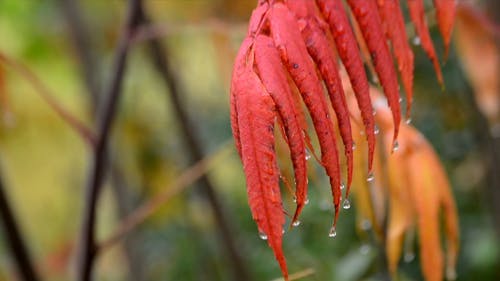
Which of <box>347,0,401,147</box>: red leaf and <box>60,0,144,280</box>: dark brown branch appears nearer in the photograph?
<box>347,0,401,147</box>: red leaf

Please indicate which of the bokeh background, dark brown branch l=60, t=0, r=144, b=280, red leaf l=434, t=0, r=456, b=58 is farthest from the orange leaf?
dark brown branch l=60, t=0, r=144, b=280

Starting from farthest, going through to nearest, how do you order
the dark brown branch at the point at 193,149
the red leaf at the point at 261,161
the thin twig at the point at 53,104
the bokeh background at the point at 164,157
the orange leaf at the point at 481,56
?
the bokeh background at the point at 164,157 → the dark brown branch at the point at 193,149 → the orange leaf at the point at 481,56 → the thin twig at the point at 53,104 → the red leaf at the point at 261,161

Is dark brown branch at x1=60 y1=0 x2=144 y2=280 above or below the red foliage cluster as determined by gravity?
below

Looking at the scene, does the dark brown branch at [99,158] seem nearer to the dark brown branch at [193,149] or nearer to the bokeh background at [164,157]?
the bokeh background at [164,157]

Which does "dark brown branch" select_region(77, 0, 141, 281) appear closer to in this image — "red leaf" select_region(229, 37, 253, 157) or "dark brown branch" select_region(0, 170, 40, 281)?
"dark brown branch" select_region(0, 170, 40, 281)

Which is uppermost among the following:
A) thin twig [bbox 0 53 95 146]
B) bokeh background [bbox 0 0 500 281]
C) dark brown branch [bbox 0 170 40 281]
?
thin twig [bbox 0 53 95 146]

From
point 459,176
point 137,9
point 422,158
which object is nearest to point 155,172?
point 459,176

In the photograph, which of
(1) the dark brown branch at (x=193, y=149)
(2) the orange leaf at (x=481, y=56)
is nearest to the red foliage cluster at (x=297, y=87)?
(2) the orange leaf at (x=481, y=56)
